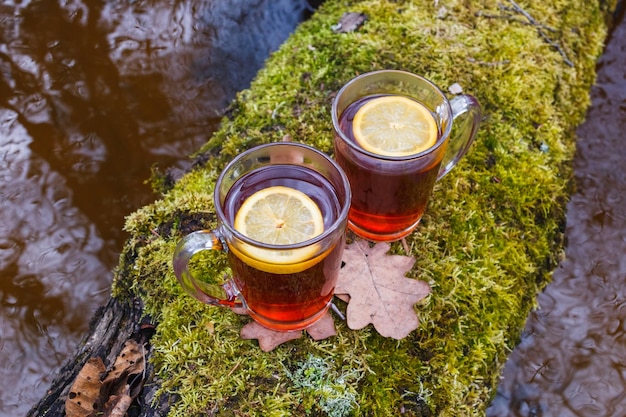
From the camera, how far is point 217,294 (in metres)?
2.22

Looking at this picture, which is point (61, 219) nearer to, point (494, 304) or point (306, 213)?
point (306, 213)

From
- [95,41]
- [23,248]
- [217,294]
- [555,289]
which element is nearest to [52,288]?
[23,248]

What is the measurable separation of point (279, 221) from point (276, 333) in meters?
0.55

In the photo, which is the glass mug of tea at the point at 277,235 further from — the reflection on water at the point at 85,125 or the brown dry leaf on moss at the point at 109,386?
the reflection on water at the point at 85,125

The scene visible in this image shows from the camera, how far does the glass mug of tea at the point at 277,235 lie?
6.23 feet

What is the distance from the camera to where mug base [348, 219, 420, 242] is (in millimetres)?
2576

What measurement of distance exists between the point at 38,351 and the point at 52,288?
37cm

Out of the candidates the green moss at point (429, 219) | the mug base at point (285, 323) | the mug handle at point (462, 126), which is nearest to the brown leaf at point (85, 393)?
the green moss at point (429, 219)

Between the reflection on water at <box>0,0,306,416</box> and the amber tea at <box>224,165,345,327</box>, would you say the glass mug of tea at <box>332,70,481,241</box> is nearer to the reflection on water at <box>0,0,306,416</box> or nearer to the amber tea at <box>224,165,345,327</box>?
the amber tea at <box>224,165,345,327</box>

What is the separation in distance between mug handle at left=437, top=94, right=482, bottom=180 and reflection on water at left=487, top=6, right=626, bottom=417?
1276 millimetres

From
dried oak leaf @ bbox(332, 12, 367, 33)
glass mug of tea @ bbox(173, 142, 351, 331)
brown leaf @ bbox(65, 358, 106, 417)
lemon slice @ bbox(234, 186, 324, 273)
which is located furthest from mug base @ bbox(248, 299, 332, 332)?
dried oak leaf @ bbox(332, 12, 367, 33)

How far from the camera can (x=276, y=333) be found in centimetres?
228

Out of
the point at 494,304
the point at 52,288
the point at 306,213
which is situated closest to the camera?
the point at 306,213

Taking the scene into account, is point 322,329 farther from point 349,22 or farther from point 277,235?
point 349,22
